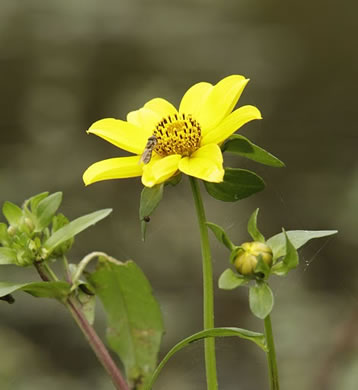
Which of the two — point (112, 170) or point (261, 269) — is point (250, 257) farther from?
point (112, 170)

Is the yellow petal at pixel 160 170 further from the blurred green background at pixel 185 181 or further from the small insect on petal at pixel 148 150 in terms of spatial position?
the blurred green background at pixel 185 181

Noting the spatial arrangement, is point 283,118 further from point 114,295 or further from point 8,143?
point 114,295

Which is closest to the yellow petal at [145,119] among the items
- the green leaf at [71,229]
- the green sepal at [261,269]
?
the green leaf at [71,229]

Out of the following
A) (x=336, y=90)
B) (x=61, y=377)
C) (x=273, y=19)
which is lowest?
(x=61, y=377)

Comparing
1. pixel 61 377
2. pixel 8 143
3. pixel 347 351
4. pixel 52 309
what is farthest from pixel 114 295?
pixel 8 143

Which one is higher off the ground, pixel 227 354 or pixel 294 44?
pixel 294 44

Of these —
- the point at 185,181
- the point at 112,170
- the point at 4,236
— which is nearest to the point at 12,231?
the point at 4,236

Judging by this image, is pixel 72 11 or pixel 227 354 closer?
pixel 227 354
